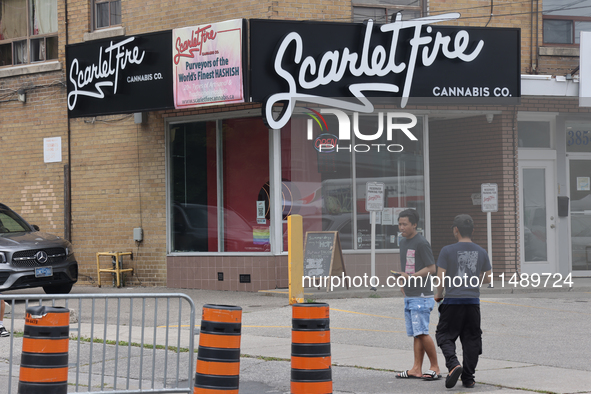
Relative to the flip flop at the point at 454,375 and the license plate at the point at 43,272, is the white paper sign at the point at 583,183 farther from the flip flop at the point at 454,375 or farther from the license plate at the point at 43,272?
the license plate at the point at 43,272

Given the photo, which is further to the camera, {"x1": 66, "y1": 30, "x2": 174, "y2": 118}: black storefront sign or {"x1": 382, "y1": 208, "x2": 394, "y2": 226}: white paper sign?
{"x1": 382, "y1": 208, "x2": 394, "y2": 226}: white paper sign

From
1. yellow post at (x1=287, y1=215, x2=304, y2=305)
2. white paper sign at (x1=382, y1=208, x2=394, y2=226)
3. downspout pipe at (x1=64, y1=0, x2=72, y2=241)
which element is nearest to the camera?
yellow post at (x1=287, y1=215, x2=304, y2=305)

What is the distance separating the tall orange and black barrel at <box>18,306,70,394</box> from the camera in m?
5.05

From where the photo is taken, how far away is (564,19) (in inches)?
608

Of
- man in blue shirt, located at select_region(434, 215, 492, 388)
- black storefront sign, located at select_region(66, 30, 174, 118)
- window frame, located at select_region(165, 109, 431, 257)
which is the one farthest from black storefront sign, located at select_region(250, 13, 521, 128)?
man in blue shirt, located at select_region(434, 215, 492, 388)

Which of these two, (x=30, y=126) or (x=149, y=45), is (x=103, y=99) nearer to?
(x=149, y=45)

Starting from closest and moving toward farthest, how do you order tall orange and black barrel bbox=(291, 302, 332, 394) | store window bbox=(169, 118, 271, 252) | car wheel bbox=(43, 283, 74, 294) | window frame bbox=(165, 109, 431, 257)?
tall orange and black barrel bbox=(291, 302, 332, 394) < car wheel bbox=(43, 283, 74, 294) < window frame bbox=(165, 109, 431, 257) < store window bbox=(169, 118, 271, 252)

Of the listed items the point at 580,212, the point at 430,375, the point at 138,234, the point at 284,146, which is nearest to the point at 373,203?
the point at 284,146

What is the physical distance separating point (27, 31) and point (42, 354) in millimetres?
13757

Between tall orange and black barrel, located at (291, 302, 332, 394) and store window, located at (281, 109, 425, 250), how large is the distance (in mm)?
8272

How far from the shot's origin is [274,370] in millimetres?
7684

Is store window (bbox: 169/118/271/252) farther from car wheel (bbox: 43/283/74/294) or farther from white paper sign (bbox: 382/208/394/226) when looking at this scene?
car wheel (bbox: 43/283/74/294)

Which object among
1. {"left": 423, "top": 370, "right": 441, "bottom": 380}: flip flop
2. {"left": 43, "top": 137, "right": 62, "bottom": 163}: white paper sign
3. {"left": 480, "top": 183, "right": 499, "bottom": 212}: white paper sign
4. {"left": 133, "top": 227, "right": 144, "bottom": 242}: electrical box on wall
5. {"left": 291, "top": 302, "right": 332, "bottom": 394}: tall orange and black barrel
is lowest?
{"left": 423, "top": 370, "right": 441, "bottom": 380}: flip flop

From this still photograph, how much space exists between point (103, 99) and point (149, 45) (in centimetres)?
151
